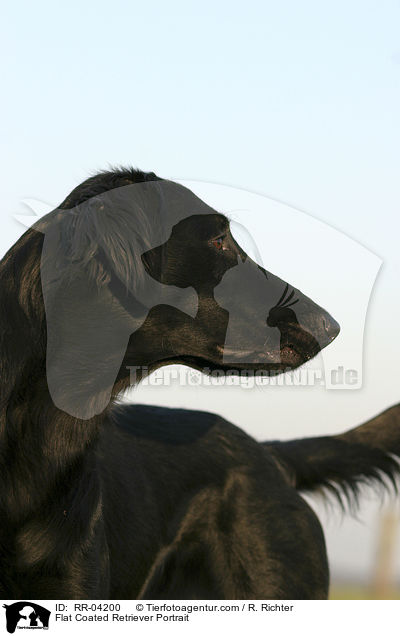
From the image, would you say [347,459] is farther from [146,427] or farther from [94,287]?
[94,287]

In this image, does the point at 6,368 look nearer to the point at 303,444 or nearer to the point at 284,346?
the point at 284,346

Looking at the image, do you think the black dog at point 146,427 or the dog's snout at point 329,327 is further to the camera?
the dog's snout at point 329,327

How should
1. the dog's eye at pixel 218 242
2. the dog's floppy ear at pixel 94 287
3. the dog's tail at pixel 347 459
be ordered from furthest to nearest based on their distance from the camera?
the dog's tail at pixel 347 459, the dog's eye at pixel 218 242, the dog's floppy ear at pixel 94 287

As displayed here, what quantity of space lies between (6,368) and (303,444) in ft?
6.05

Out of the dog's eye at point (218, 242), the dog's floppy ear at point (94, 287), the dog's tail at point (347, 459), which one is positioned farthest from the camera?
the dog's tail at point (347, 459)

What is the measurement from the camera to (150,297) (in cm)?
337

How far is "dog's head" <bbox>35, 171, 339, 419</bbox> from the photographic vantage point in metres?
3.13

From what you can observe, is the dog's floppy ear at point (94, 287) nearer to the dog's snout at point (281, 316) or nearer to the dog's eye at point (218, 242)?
the dog's eye at point (218, 242)

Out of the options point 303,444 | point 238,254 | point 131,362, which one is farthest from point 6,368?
point 303,444
